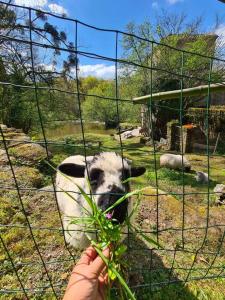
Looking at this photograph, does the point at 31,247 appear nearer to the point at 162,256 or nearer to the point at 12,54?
the point at 162,256

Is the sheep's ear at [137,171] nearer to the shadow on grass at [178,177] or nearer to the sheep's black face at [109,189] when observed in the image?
the sheep's black face at [109,189]

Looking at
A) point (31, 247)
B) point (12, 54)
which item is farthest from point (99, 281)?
point (12, 54)

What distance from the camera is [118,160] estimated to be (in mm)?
3588

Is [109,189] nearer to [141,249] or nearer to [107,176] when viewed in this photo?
[107,176]

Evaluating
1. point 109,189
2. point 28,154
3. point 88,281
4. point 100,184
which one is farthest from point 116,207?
point 28,154

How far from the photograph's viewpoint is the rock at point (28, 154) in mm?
7137

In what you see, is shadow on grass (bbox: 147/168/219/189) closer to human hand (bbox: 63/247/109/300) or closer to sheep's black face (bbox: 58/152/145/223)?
sheep's black face (bbox: 58/152/145/223)

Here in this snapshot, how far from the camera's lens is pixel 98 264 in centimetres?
159

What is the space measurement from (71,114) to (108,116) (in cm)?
1668

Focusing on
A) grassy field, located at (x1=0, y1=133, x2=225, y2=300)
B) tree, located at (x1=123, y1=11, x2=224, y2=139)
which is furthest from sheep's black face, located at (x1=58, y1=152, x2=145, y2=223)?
tree, located at (x1=123, y1=11, x2=224, y2=139)

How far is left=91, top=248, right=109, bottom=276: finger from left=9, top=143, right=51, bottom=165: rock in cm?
570

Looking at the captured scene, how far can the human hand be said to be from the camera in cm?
153

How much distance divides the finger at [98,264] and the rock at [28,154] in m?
5.70

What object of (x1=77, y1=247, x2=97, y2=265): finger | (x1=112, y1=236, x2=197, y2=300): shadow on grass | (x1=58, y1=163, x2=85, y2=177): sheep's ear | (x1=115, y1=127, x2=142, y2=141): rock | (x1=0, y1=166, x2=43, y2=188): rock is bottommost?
(x1=115, y1=127, x2=142, y2=141): rock
